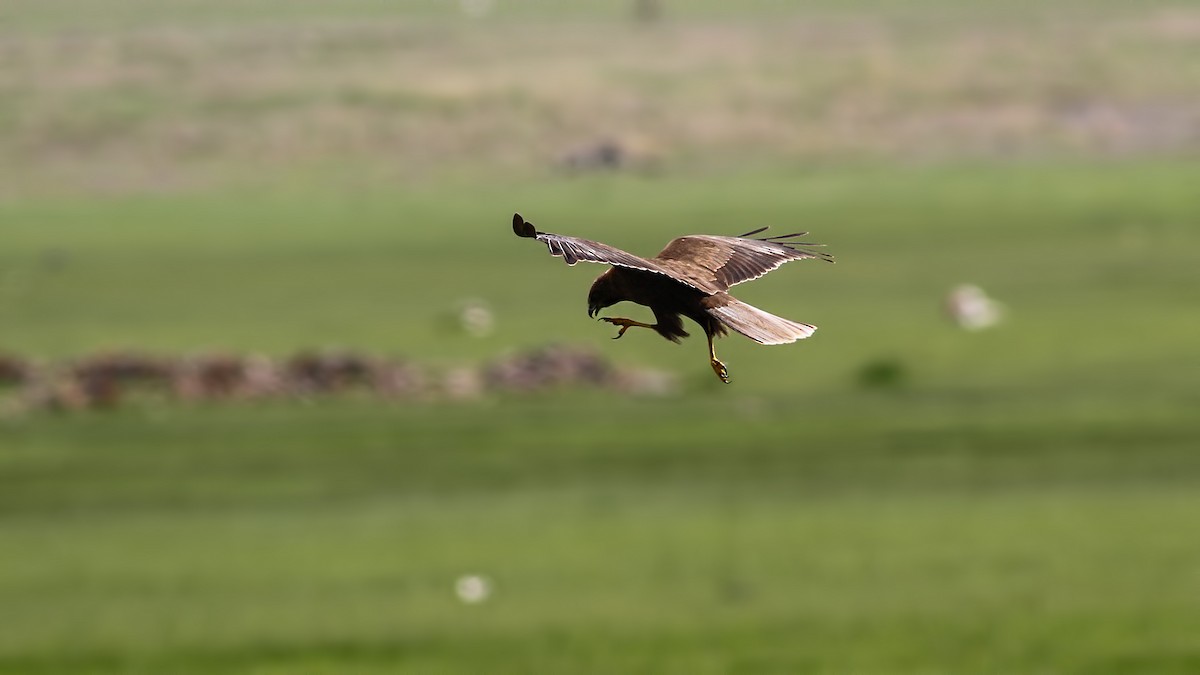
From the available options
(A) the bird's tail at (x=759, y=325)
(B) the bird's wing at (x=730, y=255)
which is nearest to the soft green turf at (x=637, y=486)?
(B) the bird's wing at (x=730, y=255)

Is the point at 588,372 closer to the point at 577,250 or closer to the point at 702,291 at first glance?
the point at 702,291

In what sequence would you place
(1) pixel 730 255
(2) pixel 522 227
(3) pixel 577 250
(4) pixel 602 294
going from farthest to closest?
1. (1) pixel 730 255
2. (4) pixel 602 294
3. (3) pixel 577 250
4. (2) pixel 522 227

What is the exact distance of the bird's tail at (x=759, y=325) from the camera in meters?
7.39

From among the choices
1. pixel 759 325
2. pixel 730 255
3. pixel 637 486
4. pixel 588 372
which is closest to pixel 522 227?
pixel 759 325

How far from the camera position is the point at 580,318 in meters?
40.0

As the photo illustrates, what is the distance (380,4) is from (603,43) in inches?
717

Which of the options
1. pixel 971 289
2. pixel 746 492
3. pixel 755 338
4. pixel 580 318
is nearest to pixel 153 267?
pixel 580 318

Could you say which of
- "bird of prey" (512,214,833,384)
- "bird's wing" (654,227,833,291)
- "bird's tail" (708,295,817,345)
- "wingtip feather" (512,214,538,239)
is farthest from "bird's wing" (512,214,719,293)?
"bird's wing" (654,227,833,291)

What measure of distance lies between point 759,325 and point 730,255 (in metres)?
0.73

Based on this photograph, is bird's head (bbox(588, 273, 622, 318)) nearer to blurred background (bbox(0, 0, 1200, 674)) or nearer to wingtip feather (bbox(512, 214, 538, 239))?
wingtip feather (bbox(512, 214, 538, 239))

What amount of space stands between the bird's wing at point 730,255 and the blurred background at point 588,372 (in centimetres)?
1481

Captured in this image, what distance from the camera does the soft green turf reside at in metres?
23.9

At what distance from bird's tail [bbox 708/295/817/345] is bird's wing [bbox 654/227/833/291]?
0.15 meters

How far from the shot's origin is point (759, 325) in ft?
24.7
